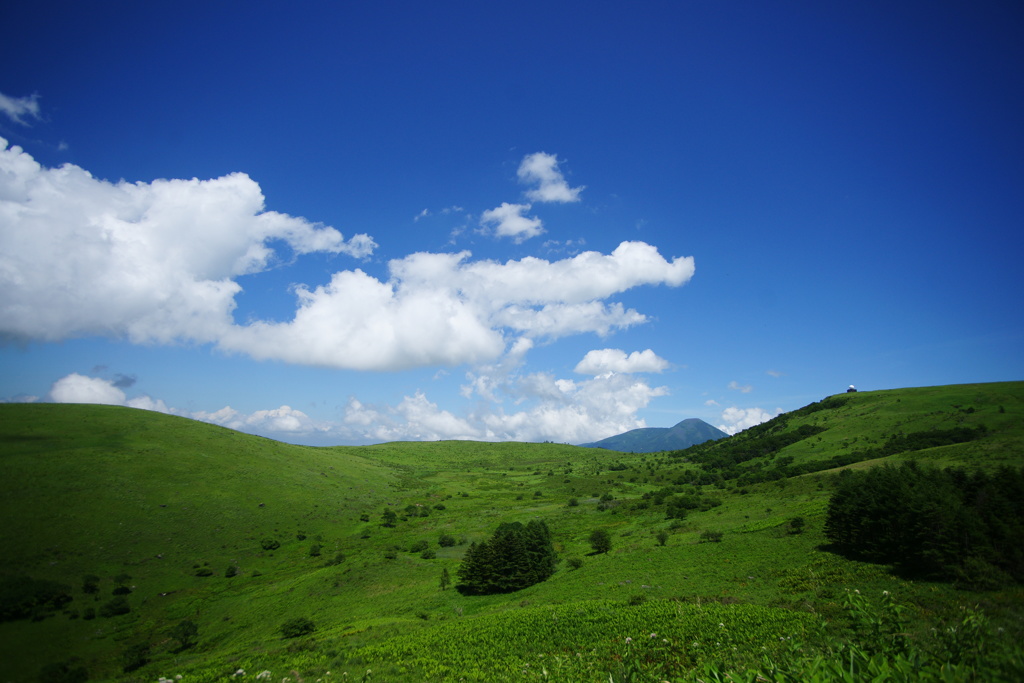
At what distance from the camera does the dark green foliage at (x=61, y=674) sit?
36.2 metres

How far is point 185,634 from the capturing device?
44.2 metres

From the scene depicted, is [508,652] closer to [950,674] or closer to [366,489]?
[950,674]

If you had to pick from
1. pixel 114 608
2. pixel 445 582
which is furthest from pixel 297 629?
pixel 114 608

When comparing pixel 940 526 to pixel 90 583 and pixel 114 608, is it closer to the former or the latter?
pixel 114 608

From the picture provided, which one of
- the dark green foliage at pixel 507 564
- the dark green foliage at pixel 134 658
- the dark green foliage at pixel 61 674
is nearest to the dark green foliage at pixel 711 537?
the dark green foliage at pixel 507 564

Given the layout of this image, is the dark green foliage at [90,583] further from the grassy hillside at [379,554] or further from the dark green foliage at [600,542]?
the dark green foliage at [600,542]

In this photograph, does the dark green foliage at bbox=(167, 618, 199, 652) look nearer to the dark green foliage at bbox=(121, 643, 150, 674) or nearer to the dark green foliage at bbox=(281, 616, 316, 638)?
the dark green foliage at bbox=(121, 643, 150, 674)

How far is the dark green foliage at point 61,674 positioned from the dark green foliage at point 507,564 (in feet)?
116

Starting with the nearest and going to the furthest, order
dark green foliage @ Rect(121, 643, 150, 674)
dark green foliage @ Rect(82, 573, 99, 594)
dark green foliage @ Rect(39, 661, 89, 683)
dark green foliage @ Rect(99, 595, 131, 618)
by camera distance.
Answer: dark green foliage @ Rect(39, 661, 89, 683), dark green foliage @ Rect(121, 643, 150, 674), dark green foliage @ Rect(99, 595, 131, 618), dark green foliage @ Rect(82, 573, 99, 594)

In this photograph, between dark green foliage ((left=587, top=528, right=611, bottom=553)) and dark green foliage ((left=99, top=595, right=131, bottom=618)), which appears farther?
dark green foliage ((left=587, top=528, right=611, bottom=553))

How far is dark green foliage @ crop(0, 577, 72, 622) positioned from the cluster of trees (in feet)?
284

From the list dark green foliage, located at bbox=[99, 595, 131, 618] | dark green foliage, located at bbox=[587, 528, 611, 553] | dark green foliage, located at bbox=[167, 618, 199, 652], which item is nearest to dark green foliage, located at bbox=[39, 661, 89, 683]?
dark green foliage, located at bbox=[167, 618, 199, 652]

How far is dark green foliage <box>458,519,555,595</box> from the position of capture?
46.5 metres

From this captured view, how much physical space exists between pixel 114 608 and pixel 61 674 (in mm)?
14912
